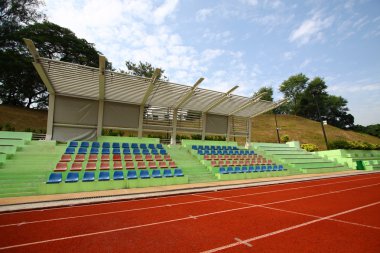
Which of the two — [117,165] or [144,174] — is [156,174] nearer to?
[144,174]

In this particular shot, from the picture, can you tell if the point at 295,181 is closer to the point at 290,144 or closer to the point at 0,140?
the point at 290,144

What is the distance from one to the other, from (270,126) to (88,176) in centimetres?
5082

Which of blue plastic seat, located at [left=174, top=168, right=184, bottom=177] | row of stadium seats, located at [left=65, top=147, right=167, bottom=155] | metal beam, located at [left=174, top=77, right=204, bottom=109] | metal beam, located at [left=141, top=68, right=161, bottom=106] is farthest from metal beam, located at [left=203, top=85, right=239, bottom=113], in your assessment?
blue plastic seat, located at [left=174, top=168, right=184, bottom=177]

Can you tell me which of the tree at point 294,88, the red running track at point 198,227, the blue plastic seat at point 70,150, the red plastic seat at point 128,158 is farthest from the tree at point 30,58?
the tree at point 294,88

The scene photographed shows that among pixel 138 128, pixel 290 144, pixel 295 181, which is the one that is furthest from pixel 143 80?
pixel 290 144

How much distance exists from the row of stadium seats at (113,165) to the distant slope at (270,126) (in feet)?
84.1

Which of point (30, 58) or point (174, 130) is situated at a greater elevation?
point (30, 58)

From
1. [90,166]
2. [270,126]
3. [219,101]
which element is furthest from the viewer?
[270,126]

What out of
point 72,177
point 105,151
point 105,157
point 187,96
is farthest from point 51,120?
point 187,96

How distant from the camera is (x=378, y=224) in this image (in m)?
5.88

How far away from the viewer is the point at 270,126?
180 feet

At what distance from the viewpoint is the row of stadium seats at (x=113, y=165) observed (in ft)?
38.5

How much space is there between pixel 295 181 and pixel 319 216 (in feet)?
31.2

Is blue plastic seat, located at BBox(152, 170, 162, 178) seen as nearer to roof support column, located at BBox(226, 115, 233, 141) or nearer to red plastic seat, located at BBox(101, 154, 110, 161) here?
red plastic seat, located at BBox(101, 154, 110, 161)
